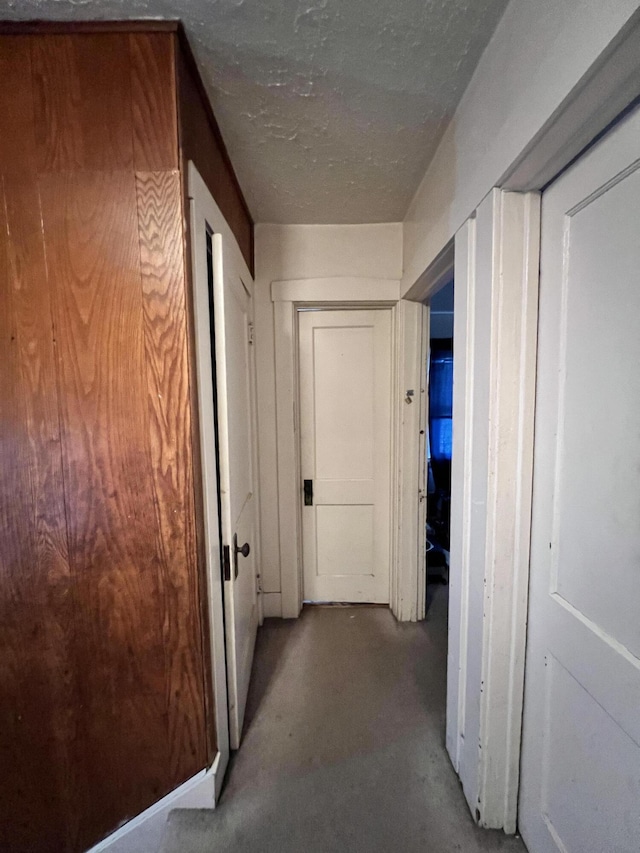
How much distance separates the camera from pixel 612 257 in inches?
29.1

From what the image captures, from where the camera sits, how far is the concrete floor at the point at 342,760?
107 centimetres

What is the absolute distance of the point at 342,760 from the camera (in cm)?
130

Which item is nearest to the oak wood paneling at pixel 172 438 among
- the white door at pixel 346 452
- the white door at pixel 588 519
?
the white door at pixel 588 519

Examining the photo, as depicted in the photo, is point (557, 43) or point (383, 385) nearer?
point (557, 43)

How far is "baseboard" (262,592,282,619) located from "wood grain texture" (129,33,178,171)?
7.14 feet

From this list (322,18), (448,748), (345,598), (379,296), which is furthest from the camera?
(345,598)

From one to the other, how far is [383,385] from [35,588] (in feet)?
6.05

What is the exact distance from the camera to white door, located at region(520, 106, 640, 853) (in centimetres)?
71

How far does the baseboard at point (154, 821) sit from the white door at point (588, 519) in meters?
1.03

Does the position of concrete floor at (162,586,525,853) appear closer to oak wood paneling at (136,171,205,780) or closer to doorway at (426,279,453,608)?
oak wood paneling at (136,171,205,780)

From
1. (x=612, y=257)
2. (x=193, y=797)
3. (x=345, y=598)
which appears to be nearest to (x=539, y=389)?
(x=612, y=257)

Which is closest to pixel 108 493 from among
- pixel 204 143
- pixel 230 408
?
pixel 230 408

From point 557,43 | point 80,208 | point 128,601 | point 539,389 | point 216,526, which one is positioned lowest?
point 128,601

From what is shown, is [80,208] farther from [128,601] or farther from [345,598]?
[345,598]
